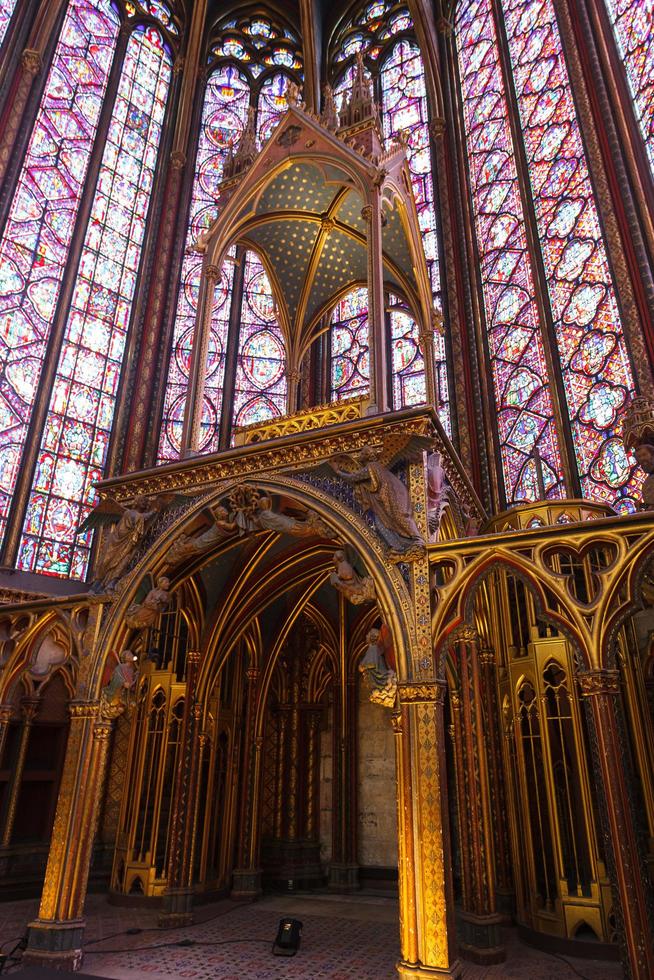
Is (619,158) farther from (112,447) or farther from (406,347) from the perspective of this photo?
(112,447)

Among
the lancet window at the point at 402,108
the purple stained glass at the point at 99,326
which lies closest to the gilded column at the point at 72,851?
the purple stained glass at the point at 99,326

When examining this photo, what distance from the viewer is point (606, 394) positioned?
35.4 ft

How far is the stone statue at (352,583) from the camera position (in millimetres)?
7004

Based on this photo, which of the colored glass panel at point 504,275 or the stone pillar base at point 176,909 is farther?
the colored glass panel at point 504,275

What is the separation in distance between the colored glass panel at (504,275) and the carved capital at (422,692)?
5.48 meters

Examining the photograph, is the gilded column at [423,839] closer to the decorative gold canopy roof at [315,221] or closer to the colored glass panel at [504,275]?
the colored glass panel at [504,275]

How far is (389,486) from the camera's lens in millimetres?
7141

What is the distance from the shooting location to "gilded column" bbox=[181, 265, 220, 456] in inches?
346

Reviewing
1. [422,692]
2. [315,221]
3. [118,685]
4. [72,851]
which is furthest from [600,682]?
[315,221]

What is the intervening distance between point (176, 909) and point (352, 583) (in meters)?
5.04

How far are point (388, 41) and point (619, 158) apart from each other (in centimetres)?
981

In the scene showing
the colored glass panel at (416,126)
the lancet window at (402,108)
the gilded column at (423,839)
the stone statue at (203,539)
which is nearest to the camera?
the gilded column at (423,839)

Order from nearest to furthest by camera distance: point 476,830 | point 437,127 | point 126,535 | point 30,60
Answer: point 476,830
point 126,535
point 30,60
point 437,127

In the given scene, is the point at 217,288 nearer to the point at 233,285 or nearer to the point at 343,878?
the point at 233,285
